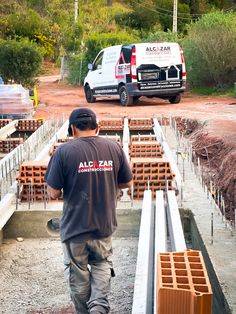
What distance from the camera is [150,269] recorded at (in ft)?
17.1

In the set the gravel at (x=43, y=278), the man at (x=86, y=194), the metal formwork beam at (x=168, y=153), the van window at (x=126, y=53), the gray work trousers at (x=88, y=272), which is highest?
the van window at (x=126, y=53)

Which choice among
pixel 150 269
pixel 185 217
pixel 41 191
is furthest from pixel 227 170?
pixel 150 269

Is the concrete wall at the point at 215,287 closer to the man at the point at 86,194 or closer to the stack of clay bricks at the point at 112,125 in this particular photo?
the man at the point at 86,194

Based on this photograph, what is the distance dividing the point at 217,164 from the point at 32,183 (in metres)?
4.56

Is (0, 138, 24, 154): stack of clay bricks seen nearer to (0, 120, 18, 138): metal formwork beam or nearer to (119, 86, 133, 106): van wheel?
(0, 120, 18, 138): metal formwork beam

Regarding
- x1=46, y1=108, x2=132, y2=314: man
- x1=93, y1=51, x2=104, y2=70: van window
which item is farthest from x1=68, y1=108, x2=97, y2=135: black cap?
x1=93, y1=51, x2=104, y2=70: van window

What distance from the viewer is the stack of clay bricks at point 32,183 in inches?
308

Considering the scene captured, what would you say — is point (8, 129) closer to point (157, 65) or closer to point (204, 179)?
point (204, 179)

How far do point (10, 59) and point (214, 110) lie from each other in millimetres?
8375

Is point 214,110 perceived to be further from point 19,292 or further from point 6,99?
point 19,292

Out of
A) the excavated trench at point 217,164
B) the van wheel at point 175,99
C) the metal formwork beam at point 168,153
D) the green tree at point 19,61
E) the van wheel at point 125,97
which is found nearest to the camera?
the metal formwork beam at point 168,153

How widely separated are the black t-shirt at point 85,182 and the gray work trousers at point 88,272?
94 mm

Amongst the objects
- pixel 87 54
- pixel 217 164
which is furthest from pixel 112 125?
pixel 87 54

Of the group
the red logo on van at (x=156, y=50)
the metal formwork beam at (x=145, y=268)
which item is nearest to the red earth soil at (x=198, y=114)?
the red logo on van at (x=156, y=50)
